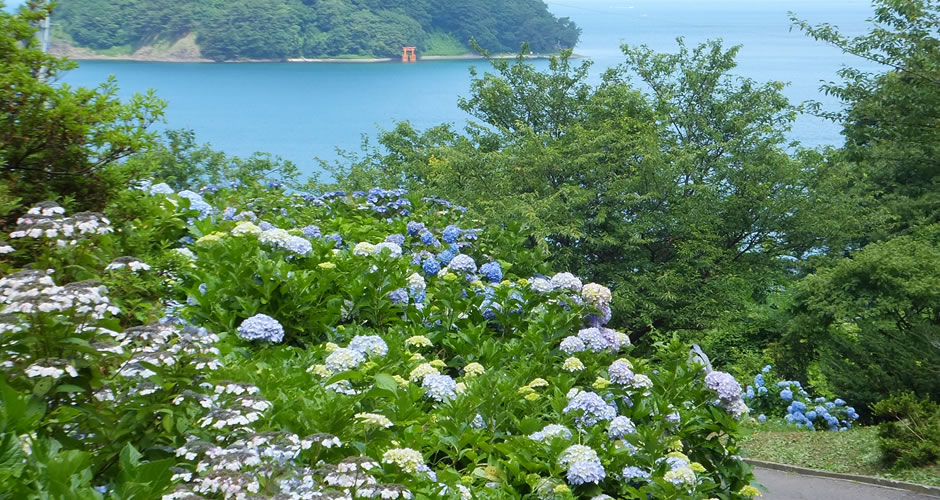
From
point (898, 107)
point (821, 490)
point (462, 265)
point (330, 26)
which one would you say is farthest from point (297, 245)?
point (330, 26)

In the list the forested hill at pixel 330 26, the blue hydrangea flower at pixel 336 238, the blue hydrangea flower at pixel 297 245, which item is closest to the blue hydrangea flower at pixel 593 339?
the blue hydrangea flower at pixel 297 245

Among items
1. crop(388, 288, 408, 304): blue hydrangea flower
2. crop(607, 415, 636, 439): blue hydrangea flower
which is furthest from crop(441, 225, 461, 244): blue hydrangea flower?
crop(607, 415, 636, 439): blue hydrangea flower

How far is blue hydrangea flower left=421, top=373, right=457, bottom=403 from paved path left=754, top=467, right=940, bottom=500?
4.88 meters

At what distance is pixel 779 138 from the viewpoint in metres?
17.8

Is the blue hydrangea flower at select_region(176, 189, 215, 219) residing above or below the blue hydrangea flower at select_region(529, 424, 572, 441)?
above

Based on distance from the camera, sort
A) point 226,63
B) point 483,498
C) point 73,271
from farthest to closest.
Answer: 1. point 226,63
2. point 73,271
3. point 483,498

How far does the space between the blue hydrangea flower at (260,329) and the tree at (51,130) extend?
1.30 metres

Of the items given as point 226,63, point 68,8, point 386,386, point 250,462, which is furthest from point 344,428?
point 226,63

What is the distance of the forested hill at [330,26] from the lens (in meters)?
50.2

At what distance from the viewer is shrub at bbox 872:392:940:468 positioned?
814cm

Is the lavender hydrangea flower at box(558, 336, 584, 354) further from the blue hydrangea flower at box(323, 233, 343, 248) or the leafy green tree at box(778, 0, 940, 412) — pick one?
the leafy green tree at box(778, 0, 940, 412)

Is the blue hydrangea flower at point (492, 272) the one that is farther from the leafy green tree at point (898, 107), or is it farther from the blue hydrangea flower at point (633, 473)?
the leafy green tree at point (898, 107)

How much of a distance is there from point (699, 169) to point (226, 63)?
47712 millimetres

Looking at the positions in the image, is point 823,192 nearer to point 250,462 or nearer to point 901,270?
point 901,270
